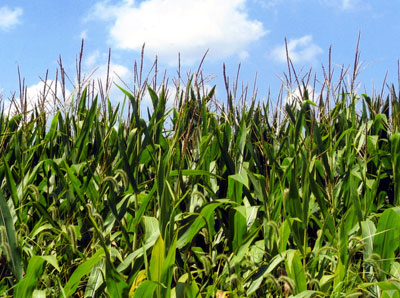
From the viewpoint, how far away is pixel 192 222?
6.12 feet

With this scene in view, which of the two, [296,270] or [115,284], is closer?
[115,284]

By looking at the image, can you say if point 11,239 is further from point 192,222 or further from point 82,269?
point 192,222

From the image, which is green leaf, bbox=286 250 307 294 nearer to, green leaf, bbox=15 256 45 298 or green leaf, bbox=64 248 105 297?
green leaf, bbox=64 248 105 297

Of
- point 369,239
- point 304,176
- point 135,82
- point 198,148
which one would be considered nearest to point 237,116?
point 198,148

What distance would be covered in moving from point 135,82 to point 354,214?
1.18 m

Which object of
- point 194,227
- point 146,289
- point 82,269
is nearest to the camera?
point 146,289

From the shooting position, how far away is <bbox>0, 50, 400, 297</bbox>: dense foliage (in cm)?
164

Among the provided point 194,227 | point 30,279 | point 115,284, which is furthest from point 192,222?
point 30,279

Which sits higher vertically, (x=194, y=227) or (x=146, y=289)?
(x=194, y=227)

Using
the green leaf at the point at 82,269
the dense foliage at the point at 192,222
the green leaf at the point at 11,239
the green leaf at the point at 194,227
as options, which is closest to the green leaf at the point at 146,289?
the dense foliage at the point at 192,222

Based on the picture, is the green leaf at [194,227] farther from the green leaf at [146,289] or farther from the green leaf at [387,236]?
the green leaf at [387,236]

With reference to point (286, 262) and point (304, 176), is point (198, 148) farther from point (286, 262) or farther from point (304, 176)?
point (286, 262)

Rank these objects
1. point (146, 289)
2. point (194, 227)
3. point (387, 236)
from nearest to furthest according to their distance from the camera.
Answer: point (146, 289) → point (194, 227) → point (387, 236)

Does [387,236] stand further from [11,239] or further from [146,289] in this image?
[11,239]
